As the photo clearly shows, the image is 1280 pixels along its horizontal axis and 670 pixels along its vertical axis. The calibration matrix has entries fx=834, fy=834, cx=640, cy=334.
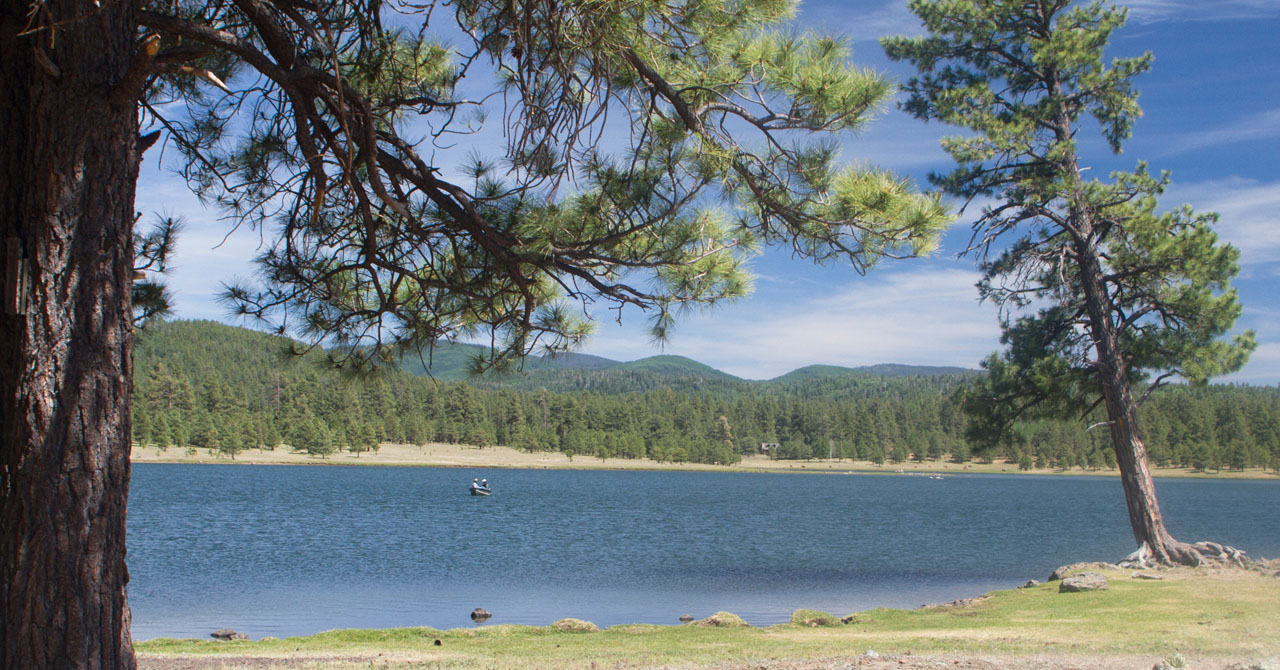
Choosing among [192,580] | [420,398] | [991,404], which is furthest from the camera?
[420,398]

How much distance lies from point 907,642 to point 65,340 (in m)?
7.08

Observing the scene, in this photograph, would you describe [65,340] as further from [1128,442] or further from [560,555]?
[560,555]

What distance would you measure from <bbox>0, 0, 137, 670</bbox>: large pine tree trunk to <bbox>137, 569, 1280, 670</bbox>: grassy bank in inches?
143

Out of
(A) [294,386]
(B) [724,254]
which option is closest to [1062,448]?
(A) [294,386]

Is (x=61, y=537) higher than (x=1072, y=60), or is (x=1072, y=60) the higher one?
(x=1072, y=60)

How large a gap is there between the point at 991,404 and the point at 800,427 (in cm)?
12647

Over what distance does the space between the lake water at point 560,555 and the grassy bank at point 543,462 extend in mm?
43866

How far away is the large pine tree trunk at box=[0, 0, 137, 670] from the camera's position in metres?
2.97

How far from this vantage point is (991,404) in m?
14.8

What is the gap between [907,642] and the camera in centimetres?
768

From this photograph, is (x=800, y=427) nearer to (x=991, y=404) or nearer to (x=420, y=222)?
A: (x=991, y=404)

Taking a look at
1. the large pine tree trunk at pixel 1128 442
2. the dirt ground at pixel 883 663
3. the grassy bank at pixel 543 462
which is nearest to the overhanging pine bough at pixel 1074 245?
the large pine tree trunk at pixel 1128 442

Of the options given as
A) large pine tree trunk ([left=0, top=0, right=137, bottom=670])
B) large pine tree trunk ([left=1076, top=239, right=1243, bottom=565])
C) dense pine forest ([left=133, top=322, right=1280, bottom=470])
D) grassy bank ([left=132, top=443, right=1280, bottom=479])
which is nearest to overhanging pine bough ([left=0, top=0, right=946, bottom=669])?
large pine tree trunk ([left=0, top=0, right=137, bottom=670])

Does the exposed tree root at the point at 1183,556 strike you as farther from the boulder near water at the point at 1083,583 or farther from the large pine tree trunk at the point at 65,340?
the large pine tree trunk at the point at 65,340
